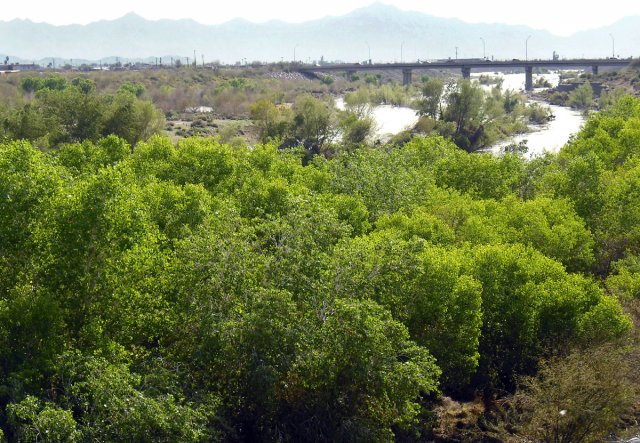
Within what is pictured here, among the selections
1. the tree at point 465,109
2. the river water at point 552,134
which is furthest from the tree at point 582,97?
the tree at point 465,109

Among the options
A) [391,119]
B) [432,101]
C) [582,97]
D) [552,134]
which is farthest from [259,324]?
[582,97]

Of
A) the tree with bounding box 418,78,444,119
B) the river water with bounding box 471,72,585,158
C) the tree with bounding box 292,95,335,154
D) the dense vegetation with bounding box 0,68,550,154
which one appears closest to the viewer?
the dense vegetation with bounding box 0,68,550,154

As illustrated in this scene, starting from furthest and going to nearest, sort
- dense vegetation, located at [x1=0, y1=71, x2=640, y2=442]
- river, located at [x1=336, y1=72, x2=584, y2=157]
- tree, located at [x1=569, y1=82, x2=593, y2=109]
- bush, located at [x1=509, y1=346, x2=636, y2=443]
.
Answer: tree, located at [x1=569, y1=82, x2=593, y2=109] → river, located at [x1=336, y1=72, x2=584, y2=157] → bush, located at [x1=509, y1=346, x2=636, y2=443] → dense vegetation, located at [x1=0, y1=71, x2=640, y2=442]

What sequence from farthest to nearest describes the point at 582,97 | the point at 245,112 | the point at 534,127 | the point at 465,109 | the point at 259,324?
the point at 582,97 < the point at 245,112 < the point at 534,127 < the point at 465,109 < the point at 259,324

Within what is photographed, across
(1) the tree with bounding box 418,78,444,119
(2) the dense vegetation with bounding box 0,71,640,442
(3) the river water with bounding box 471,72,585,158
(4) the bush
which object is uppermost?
(1) the tree with bounding box 418,78,444,119

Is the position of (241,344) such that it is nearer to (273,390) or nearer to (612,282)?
(273,390)

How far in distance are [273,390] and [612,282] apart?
19.6 meters

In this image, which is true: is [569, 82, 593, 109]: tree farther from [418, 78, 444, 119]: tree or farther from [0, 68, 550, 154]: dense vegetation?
[418, 78, 444, 119]: tree

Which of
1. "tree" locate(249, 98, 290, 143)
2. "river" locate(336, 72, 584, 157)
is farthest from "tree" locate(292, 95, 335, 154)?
"river" locate(336, 72, 584, 157)

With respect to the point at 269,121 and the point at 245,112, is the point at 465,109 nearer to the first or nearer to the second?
the point at 269,121

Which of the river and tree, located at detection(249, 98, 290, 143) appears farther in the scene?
the river

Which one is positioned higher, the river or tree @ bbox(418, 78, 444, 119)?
tree @ bbox(418, 78, 444, 119)

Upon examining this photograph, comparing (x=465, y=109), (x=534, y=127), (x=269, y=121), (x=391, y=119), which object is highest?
(x=465, y=109)

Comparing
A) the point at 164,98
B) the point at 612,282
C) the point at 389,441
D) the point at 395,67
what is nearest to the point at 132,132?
the point at 612,282
